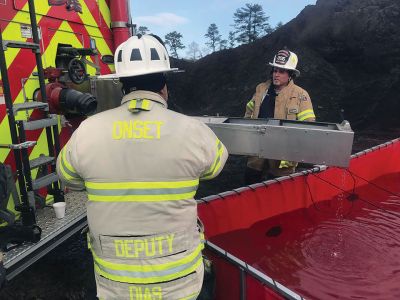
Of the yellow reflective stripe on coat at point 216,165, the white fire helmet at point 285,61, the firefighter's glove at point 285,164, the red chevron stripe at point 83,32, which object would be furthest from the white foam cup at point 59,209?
the white fire helmet at point 285,61

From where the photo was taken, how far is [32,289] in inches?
119

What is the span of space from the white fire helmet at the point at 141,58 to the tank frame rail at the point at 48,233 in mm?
1244

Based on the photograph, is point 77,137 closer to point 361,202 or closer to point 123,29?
point 123,29

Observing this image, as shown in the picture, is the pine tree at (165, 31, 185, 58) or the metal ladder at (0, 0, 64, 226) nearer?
the metal ladder at (0, 0, 64, 226)

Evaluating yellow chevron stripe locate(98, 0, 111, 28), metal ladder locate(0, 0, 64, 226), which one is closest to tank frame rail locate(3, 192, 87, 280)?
metal ladder locate(0, 0, 64, 226)

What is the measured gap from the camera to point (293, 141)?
2.44 m

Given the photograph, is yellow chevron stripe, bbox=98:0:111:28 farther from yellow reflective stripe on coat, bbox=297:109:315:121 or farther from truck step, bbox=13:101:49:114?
yellow reflective stripe on coat, bbox=297:109:315:121

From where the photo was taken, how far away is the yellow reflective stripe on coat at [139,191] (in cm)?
149

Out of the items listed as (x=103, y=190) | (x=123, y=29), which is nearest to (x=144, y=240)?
(x=103, y=190)

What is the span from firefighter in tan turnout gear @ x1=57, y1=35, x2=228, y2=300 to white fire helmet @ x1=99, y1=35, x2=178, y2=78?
1 centimetres

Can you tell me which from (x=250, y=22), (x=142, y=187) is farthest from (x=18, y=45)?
(x=250, y=22)

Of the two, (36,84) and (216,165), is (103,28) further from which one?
(216,165)

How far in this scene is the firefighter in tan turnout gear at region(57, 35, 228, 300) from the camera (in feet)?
4.91

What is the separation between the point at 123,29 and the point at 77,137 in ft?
8.63
